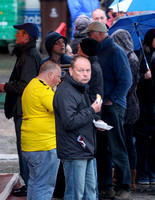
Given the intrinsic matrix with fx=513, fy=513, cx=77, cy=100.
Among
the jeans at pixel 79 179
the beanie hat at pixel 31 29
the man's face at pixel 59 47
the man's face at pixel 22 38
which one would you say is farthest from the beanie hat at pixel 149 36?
the jeans at pixel 79 179

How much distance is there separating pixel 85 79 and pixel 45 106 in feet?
1.74

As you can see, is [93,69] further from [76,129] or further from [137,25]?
[137,25]

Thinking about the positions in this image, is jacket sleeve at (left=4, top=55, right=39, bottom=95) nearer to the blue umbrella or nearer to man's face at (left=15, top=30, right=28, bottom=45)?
man's face at (left=15, top=30, right=28, bottom=45)

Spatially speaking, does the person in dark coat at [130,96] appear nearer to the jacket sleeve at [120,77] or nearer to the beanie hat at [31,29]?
the jacket sleeve at [120,77]

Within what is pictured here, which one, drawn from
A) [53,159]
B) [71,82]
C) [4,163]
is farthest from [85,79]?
[4,163]

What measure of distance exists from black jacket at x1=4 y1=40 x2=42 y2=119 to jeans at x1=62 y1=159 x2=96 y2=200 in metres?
Result: 1.37

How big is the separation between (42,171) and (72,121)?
2.61ft

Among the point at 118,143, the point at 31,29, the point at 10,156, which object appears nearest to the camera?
A: the point at 118,143

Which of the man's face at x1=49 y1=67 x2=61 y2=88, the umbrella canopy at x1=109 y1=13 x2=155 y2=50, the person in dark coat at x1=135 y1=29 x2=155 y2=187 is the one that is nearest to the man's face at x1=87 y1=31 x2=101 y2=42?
the person in dark coat at x1=135 y1=29 x2=155 y2=187

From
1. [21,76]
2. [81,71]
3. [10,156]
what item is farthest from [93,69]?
[10,156]

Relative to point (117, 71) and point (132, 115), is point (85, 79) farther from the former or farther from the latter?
point (132, 115)

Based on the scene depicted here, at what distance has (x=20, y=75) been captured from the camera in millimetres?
5695

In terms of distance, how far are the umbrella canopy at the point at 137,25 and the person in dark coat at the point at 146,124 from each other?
41 cm

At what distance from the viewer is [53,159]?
15.9 feet
